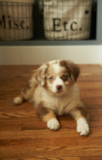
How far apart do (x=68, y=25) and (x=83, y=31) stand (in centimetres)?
24

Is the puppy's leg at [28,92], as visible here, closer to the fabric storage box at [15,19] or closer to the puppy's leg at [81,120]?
the puppy's leg at [81,120]

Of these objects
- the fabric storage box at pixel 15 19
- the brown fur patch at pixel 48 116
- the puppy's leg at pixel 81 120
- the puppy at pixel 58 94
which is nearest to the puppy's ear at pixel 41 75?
the puppy at pixel 58 94

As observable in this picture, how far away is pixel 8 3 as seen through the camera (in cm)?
253

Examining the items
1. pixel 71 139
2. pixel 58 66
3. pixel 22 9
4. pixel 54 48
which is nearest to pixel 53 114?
pixel 71 139

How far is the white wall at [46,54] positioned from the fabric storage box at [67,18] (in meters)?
0.19

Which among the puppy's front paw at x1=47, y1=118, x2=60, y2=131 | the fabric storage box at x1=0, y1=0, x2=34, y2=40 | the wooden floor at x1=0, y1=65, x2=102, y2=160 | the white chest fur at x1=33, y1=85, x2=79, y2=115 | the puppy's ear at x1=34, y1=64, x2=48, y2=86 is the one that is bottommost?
the wooden floor at x1=0, y1=65, x2=102, y2=160

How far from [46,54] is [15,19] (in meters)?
0.65

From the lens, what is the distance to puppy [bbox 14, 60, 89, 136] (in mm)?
1303

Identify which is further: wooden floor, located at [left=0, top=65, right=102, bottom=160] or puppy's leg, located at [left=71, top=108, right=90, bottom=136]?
puppy's leg, located at [left=71, top=108, right=90, bottom=136]

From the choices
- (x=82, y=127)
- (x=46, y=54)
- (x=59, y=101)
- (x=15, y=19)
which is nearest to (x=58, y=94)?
(x=59, y=101)

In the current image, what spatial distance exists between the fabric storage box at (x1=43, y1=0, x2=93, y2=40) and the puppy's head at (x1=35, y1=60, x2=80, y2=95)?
1327 millimetres

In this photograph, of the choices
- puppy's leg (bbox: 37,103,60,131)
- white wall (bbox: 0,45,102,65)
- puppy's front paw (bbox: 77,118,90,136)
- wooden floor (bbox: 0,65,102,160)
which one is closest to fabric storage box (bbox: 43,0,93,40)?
white wall (bbox: 0,45,102,65)

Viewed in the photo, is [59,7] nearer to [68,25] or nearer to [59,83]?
[68,25]

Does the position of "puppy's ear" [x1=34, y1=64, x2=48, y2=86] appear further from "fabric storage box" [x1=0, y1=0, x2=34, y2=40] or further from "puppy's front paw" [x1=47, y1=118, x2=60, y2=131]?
"fabric storage box" [x1=0, y1=0, x2=34, y2=40]
